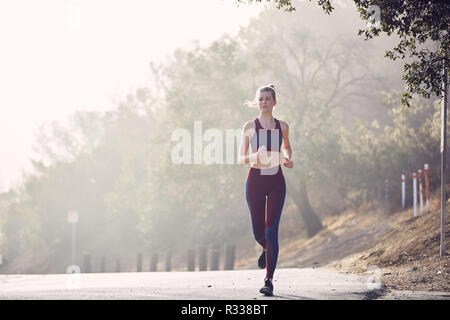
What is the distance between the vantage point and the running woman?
25.4ft

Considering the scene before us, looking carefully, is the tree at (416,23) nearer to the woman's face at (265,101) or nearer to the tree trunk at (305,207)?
the woman's face at (265,101)

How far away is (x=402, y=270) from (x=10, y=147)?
648 feet

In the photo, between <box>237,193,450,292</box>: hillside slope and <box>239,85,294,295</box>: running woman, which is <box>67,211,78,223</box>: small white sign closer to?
<box>237,193,450,292</box>: hillside slope

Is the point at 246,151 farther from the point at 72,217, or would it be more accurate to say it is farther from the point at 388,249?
the point at 72,217

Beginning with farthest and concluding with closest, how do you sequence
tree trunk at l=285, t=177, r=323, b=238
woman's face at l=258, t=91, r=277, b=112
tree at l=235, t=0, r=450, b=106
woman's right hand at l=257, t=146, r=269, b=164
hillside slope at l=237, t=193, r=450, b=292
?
tree trunk at l=285, t=177, r=323, b=238
tree at l=235, t=0, r=450, b=106
hillside slope at l=237, t=193, r=450, b=292
woman's face at l=258, t=91, r=277, b=112
woman's right hand at l=257, t=146, r=269, b=164

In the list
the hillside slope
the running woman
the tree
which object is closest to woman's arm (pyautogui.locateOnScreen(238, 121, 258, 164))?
the running woman

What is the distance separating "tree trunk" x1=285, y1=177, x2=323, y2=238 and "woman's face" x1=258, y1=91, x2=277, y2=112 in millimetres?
23282

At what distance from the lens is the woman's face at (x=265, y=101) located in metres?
7.87

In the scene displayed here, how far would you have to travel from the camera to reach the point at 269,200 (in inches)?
307

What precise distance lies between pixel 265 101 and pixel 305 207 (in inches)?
931

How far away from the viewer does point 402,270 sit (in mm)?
11266

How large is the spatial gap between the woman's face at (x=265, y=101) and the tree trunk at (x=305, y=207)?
23282 mm
